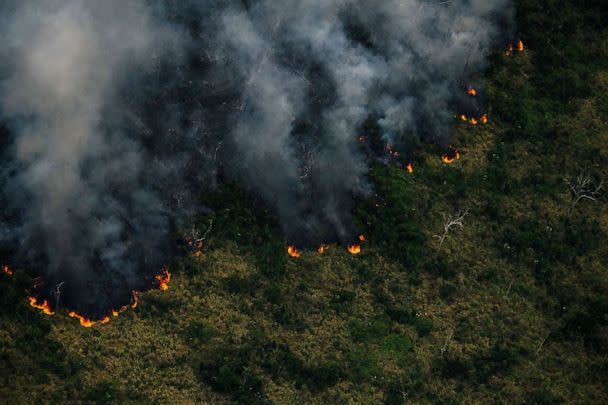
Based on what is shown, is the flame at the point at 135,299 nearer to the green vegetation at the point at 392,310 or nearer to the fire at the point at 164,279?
the green vegetation at the point at 392,310

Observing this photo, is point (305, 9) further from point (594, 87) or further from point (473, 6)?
point (594, 87)

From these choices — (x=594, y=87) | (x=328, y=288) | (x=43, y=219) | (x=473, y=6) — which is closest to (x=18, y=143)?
(x=43, y=219)

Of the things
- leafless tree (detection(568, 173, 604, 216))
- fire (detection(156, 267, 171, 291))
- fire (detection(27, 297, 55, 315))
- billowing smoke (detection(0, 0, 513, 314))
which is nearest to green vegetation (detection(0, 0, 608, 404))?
fire (detection(156, 267, 171, 291))

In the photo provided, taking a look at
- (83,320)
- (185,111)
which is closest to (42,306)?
(83,320)

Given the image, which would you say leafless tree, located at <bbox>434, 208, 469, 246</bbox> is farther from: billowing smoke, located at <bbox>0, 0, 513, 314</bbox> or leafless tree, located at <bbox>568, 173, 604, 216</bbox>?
leafless tree, located at <bbox>568, 173, 604, 216</bbox>

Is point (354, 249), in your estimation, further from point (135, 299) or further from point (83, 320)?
point (83, 320)

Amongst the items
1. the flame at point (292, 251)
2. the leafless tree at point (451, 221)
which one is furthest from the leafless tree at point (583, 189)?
the flame at point (292, 251)
